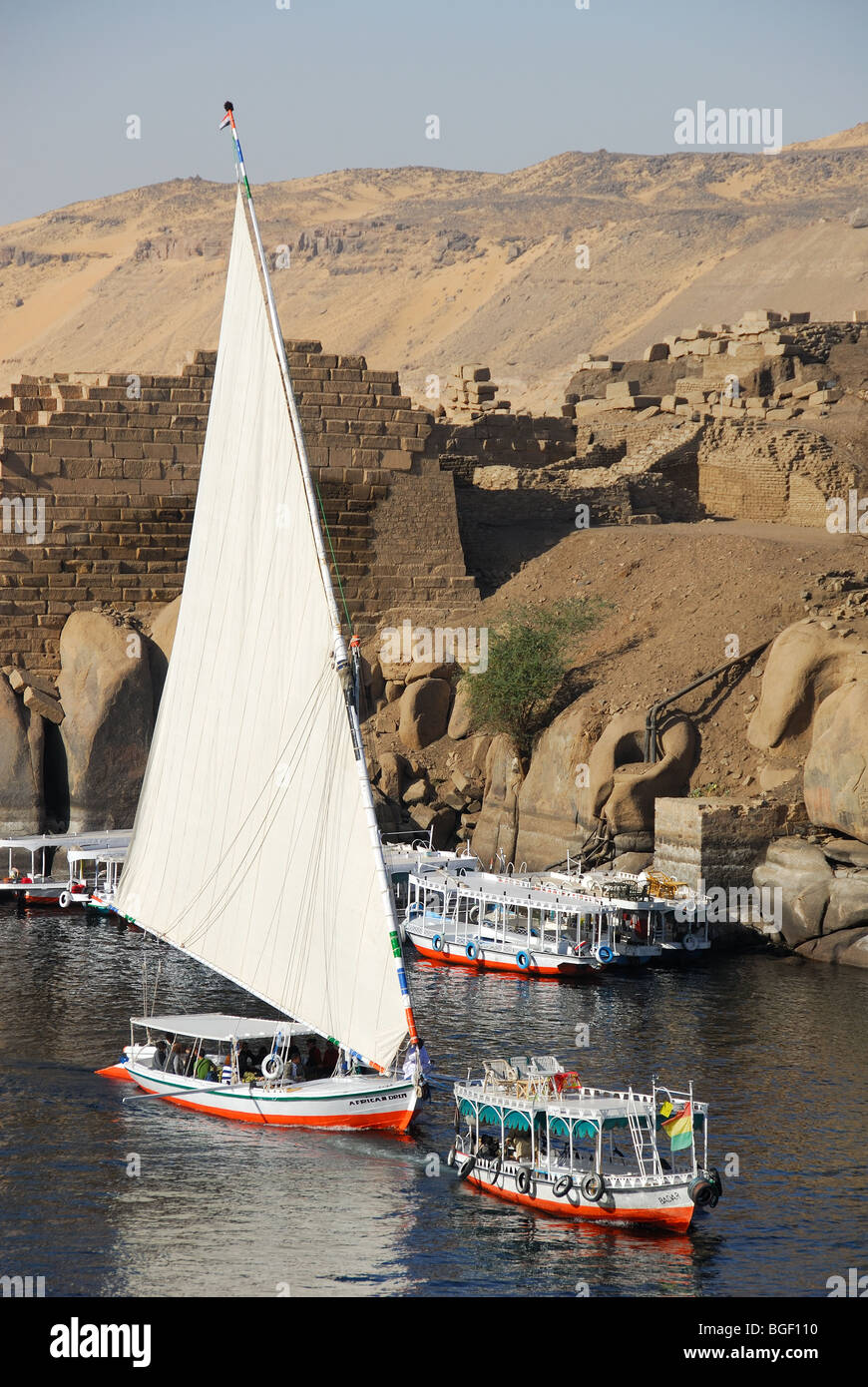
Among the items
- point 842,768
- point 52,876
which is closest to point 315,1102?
point 842,768

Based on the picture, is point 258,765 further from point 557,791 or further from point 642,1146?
point 557,791

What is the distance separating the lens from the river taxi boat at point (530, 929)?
Answer: 141 feet

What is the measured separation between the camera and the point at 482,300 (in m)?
150

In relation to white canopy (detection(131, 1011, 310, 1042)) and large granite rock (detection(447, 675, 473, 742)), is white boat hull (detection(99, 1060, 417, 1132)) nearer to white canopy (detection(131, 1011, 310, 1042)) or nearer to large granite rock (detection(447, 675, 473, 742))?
white canopy (detection(131, 1011, 310, 1042))

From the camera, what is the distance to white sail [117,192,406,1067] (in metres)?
27.3

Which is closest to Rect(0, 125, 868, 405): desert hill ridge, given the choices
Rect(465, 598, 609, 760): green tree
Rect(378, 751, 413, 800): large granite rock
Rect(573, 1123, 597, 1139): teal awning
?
Rect(465, 598, 609, 760): green tree

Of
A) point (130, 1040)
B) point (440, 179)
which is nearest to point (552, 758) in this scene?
point (130, 1040)

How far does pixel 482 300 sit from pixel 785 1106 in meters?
125

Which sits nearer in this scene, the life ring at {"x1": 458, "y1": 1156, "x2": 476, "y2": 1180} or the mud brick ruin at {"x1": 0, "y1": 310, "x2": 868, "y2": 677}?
the life ring at {"x1": 458, "y1": 1156, "x2": 476, "y2": 1180}

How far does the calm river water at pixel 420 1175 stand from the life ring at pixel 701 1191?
1.34 ft

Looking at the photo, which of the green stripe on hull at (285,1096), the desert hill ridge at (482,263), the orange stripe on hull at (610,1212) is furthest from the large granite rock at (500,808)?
the desert hill ridge at (482,263)

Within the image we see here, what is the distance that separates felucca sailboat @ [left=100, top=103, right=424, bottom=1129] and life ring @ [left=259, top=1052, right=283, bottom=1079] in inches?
1.4

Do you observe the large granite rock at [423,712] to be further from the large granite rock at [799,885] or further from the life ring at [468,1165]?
the life ring at [468,1165]

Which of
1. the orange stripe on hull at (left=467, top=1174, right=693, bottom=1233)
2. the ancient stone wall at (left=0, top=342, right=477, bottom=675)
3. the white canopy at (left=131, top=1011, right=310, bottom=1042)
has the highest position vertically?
the ancient stone wall at (left=0, top=342, right=477, bottom=675)
